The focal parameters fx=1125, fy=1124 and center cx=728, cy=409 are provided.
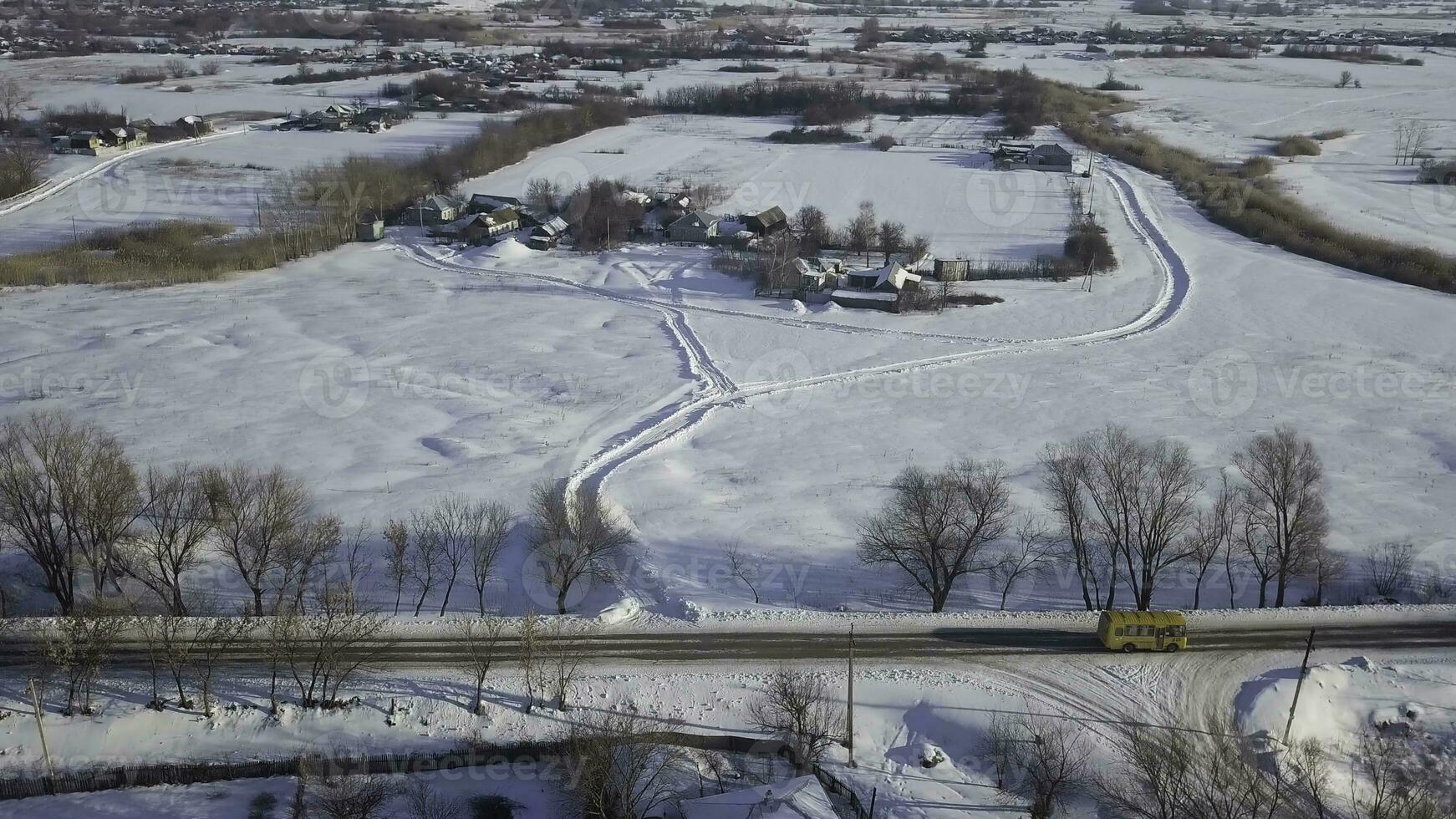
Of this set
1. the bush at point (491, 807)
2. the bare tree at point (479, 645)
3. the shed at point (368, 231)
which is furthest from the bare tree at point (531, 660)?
the shed at point (368, 231)

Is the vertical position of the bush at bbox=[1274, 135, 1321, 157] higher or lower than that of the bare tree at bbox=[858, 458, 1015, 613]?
higher

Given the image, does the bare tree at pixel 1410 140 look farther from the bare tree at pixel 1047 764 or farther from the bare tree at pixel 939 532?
the bare tree at pixel 1047 764

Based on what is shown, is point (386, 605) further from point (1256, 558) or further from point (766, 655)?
point (1256, 558)

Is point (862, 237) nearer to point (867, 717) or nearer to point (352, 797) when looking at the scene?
point (867, 717)
